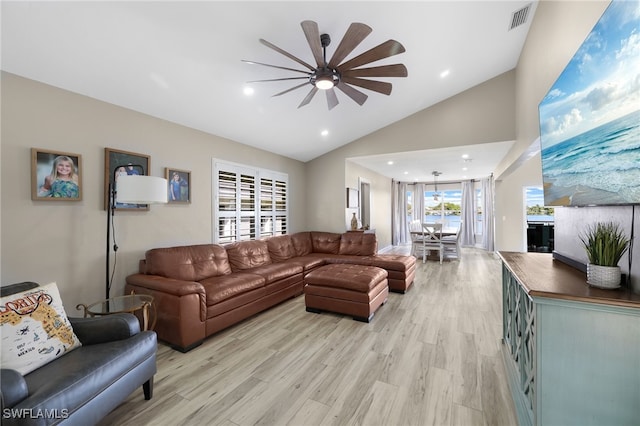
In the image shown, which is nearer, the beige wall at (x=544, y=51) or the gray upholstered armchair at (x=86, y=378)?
the gray upholstered armchair at (x=86, y=378)

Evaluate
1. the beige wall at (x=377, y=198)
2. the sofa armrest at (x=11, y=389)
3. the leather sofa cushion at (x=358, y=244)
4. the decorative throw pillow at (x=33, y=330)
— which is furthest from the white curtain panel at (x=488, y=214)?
the sofa armrest at (x=11, y=389)

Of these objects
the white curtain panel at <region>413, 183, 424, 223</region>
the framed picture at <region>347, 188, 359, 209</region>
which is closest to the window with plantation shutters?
the framed picture at <region>347, 188, 359, 209</region>

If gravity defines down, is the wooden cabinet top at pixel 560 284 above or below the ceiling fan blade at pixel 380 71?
below

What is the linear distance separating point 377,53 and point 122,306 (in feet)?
9.94

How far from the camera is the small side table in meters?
2.16

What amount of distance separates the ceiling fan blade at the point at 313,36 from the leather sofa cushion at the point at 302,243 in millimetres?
3608

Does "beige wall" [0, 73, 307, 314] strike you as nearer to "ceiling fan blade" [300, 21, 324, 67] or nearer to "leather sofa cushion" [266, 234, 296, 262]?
"leather sofa cushion" [266, 234, 296, 262]

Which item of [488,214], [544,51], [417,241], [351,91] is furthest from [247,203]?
[488,214]

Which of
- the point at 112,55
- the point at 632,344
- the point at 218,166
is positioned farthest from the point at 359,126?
the point at 632,344

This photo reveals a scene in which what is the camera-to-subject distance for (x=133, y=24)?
2.09 metres

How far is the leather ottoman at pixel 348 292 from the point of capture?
315cm

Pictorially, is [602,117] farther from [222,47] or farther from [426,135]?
[426,135]

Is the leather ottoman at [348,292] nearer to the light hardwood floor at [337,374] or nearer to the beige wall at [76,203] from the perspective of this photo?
the light hardwood floor at [337,374]

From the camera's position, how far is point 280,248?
4.80 meters
